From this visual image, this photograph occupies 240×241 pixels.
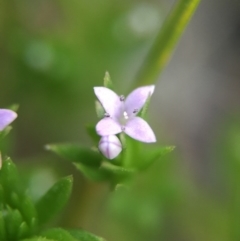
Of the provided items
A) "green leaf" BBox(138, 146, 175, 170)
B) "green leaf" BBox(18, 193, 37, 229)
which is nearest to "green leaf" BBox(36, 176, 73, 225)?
"green leaf" BBox(18, 193, 37, 229)

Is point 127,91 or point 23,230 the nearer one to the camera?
point 23,230

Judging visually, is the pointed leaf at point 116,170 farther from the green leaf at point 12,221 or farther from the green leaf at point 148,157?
the green leaf at point 12,221

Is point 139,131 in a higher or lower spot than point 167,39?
lower

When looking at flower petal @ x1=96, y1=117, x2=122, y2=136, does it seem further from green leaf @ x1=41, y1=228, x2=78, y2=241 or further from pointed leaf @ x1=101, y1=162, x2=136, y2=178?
green leaf @ x1=41, y1=228, x2=78, y2=241

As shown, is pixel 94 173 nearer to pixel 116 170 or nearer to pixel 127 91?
pixel 116 170

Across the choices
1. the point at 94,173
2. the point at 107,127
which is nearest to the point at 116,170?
the point at 94,173

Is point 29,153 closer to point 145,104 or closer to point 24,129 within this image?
point 24,129
